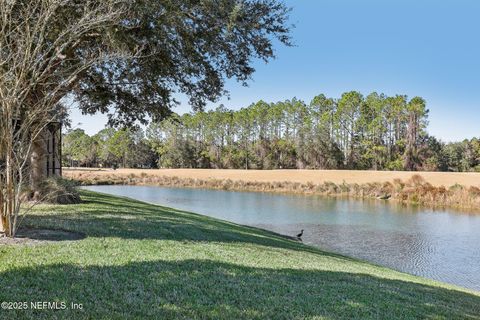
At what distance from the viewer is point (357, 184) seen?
47.1 m

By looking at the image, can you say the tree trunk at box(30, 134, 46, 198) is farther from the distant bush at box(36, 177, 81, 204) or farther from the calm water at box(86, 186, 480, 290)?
the calm water at box(86, 186, 480, 290)

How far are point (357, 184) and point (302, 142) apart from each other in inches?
1437

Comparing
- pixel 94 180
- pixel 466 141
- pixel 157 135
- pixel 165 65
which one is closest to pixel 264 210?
pixel 165 65

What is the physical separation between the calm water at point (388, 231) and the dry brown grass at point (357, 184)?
5.09 meters

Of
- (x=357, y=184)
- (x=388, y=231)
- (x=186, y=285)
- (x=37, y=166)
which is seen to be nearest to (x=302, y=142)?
(x=357, y=184)

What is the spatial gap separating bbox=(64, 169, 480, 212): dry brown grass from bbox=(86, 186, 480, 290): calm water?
5095 millimetres

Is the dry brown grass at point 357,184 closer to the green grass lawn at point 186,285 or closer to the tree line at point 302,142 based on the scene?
the tree line at point 302,142

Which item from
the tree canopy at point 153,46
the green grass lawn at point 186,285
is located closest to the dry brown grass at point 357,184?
the tree canopy at point 153,46

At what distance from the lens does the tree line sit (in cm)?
7456

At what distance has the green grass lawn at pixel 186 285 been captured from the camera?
15.6ft

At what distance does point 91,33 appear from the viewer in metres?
11.8

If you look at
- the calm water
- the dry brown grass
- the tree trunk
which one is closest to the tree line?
the dry brown grass

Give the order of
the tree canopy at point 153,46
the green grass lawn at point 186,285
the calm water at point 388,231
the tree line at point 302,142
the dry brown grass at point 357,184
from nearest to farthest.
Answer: the green grass lawn at point 186,285 < the tree canopy at point 153,46 < the calm water at point 388,231 < the dry brown grass at point 357,184 < the tree line at point 302,142

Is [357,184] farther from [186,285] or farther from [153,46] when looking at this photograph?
[186,285]
